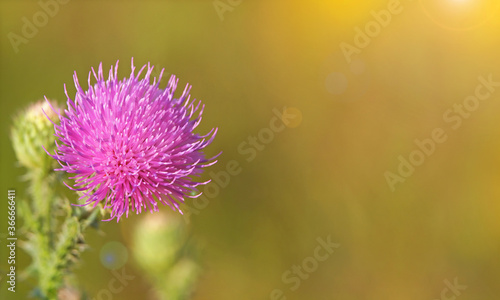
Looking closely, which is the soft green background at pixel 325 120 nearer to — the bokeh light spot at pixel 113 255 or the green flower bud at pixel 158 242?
the bokeh light spot at pixel 113 255

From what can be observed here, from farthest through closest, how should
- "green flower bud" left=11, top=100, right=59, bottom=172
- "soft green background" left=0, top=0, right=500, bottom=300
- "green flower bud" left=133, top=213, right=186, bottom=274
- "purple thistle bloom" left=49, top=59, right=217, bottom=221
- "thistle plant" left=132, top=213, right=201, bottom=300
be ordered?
"soft green background" left=0, top=0, right=500, bottom=300, "green flower bud" left=133, top=213, right=186, bottom=274, "thistle plant" left=132, top=213, right=201, bottom=300, "green flower bud" left=11, top=100, right=59, bottom=172, "purple thistle bloom" left=49, top=59, right=217, bottom=221

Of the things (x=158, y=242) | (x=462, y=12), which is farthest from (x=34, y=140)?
(x=462, y=12)

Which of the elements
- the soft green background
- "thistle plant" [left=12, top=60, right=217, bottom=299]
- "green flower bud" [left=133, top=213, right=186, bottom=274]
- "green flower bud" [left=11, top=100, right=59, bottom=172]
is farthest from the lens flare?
"green flower bud" [left=11, top=100, right=59, bottom=172]

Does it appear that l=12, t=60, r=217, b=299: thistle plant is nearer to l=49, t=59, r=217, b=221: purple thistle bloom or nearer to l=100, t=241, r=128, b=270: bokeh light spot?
l=49, t=59, r=217, b=221: purple thistle bloom

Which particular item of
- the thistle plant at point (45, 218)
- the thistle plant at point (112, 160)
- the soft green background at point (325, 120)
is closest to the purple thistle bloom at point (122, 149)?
the thistle plant at point (112, 160)

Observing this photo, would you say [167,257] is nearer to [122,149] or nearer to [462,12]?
[122,149]

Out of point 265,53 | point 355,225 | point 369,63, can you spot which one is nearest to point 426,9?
point 369,63
